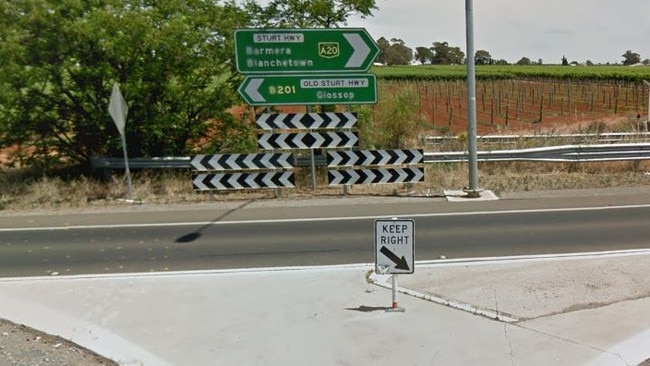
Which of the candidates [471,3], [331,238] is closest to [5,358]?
[331,238]

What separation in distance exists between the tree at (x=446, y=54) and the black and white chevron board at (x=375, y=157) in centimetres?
13280

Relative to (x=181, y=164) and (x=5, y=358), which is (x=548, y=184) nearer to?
(x=181, y=164)

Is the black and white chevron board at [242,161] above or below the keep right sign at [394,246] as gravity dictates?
above

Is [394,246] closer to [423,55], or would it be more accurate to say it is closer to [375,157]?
[375,157]

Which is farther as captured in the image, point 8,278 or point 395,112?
point 395,112

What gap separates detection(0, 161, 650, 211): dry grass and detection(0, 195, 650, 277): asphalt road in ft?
3.40

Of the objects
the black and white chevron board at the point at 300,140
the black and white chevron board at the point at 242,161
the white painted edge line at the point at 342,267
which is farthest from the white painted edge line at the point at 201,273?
the black and white chevron board at the point at 300,140

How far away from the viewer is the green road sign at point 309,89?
12102mm

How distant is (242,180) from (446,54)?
138066 mm

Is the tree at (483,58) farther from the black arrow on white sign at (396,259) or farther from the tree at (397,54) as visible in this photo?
the black arrow on white sign at (396,259)

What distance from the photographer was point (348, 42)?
12211 mm

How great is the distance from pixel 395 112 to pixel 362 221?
11.0 m

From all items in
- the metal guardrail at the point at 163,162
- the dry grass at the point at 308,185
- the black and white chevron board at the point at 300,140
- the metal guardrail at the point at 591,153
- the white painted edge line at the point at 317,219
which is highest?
the black and white chevron board at the point at 300,140

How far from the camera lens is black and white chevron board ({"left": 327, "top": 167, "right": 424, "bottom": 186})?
12211 mm
